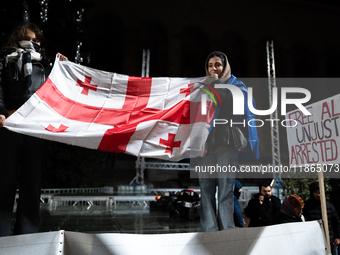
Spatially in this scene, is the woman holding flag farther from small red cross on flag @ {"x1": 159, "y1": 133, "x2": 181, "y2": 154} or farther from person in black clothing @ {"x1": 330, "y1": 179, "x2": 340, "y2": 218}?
person in black clothing @ {"x1": 330, "y1": 179, "x2": 340, "y2": 218}

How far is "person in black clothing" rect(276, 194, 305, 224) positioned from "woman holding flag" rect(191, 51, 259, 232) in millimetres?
1018

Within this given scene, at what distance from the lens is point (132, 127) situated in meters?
2.63

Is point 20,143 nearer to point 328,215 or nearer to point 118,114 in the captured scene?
point 118,114

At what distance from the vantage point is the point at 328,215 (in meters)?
3.29

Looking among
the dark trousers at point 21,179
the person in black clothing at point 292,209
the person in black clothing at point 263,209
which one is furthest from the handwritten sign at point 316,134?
the dark trousers at point 21,179

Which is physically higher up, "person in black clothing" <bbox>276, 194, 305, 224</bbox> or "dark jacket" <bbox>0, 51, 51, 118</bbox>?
"dark jacket" <bbox>0, 51, 51, 118</bbox>

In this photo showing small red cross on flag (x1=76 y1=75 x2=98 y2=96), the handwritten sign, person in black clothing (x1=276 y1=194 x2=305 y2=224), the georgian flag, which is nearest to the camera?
the georgian flag

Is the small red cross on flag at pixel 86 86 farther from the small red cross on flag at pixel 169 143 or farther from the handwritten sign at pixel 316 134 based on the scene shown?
the handwritten sign at pixel 316 134

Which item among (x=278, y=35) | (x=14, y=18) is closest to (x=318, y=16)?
(x=278, y=35)

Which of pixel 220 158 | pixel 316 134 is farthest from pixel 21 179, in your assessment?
pixel 316 134

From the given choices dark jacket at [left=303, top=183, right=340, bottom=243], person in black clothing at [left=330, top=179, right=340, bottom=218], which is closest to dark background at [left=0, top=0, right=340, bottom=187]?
person in black clothing at [left=330, top=179, right=340, bottom=218]

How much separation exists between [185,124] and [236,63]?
16.4 metres

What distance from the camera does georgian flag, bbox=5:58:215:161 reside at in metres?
2.40

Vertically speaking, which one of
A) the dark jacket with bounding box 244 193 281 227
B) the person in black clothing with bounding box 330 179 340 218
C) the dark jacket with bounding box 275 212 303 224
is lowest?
the dark jacket with bounding box 275 212 303 224
